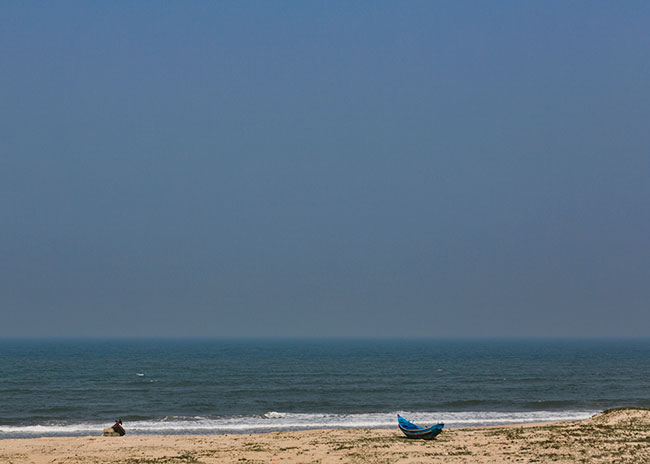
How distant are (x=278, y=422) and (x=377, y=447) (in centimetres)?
1924

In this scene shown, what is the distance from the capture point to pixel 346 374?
88750 mm

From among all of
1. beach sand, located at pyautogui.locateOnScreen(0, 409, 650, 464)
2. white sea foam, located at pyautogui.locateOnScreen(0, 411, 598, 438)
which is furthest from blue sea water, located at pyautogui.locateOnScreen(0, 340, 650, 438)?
beach sand, located at pyautogui.locateOnScreen(0, 409, 650, 464)

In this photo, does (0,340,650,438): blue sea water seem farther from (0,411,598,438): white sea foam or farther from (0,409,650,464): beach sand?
(0,409,650,464): beach sand

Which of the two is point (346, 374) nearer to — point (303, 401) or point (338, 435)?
point (303, 401)

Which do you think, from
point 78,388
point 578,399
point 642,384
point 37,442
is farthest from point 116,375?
point 642,384

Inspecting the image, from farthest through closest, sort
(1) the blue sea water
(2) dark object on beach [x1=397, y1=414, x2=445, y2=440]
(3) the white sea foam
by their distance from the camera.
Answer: (1) the blue sea water
(3) the white sea foam
(2) dark object on beach [x1=397, y1=414, x2=445, y2=440]

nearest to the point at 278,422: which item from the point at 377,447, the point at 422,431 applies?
the point at 422,431

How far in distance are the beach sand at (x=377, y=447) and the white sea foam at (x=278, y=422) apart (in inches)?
322

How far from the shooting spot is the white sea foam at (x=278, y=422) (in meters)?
42.2

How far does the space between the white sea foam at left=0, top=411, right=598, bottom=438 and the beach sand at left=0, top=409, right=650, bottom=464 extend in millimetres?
8186

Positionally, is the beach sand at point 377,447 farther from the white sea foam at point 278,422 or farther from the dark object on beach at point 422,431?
the white sea foam at point 278,422

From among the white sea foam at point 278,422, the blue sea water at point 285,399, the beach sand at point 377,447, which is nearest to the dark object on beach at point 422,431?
the beach sand at point 377,447

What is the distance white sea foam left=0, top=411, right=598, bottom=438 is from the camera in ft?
138

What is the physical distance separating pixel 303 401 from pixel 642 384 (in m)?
45.6
